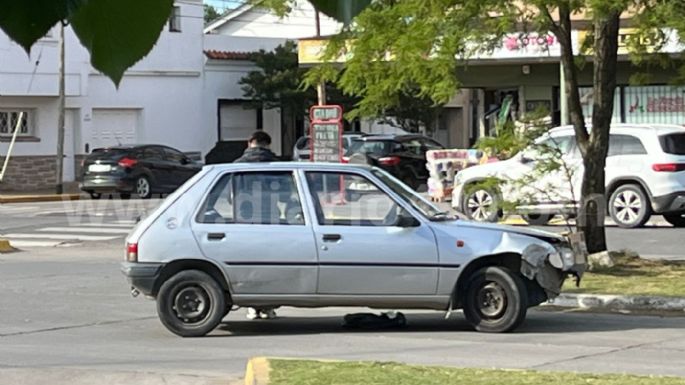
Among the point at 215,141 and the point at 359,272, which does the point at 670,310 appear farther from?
the point at 215,141

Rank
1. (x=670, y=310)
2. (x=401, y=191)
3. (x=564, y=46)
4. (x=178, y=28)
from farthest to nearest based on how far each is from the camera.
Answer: (x=564, y=46) < (x=670, y=310) < (x=401, y=191) < (x=178, y=28)

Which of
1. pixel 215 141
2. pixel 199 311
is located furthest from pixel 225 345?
pixel 215 141

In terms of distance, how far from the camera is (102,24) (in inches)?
63.2

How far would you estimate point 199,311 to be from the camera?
1073 centimetres

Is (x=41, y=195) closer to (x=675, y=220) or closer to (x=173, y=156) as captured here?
(x=173, y=156)

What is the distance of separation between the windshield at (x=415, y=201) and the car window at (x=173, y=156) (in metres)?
21.5

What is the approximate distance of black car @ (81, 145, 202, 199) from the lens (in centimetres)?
3103

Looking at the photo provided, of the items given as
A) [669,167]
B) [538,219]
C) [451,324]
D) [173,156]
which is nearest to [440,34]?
[451,324]

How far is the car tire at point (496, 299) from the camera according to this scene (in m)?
10.7

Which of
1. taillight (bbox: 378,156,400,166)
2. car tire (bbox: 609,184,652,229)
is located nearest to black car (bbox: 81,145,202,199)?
taillight (bbox: 378,156,400,166)

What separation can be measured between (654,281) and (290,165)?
4.98 metres

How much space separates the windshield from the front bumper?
2186 mm

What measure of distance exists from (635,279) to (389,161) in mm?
17099

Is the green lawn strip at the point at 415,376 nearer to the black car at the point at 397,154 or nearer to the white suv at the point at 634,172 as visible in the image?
the white suv at the point at 634,172
